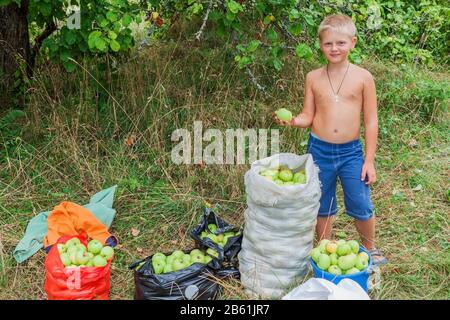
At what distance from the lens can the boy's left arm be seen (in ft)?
10.1

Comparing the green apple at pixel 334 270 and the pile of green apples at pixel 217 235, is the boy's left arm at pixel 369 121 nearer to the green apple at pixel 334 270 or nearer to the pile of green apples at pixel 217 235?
the green apple at pixel 334 270

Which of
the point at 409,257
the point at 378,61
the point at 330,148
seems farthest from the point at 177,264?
the point at 378,61

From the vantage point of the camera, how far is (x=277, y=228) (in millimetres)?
3000

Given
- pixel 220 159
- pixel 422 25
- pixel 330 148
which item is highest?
pixel 422 25

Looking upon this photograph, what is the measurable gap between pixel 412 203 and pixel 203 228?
66.3 inches

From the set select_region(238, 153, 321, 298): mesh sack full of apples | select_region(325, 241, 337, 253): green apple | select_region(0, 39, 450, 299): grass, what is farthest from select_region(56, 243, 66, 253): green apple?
select_region(325, 241, 337, 253): green apple

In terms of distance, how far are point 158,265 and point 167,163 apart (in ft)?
4.35

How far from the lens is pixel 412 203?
13.5ft

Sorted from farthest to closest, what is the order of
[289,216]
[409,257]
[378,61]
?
[378,61]
[409,257]
[289,216]

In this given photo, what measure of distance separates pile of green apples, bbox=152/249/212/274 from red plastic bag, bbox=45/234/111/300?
30cm

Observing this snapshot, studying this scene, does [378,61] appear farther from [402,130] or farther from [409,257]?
[409,257]

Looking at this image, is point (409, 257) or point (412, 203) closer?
point (409, 257)

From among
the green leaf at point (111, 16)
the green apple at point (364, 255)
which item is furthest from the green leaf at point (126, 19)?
the green apple at point (364, 255)

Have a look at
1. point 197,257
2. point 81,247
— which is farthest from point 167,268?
point 81,247
